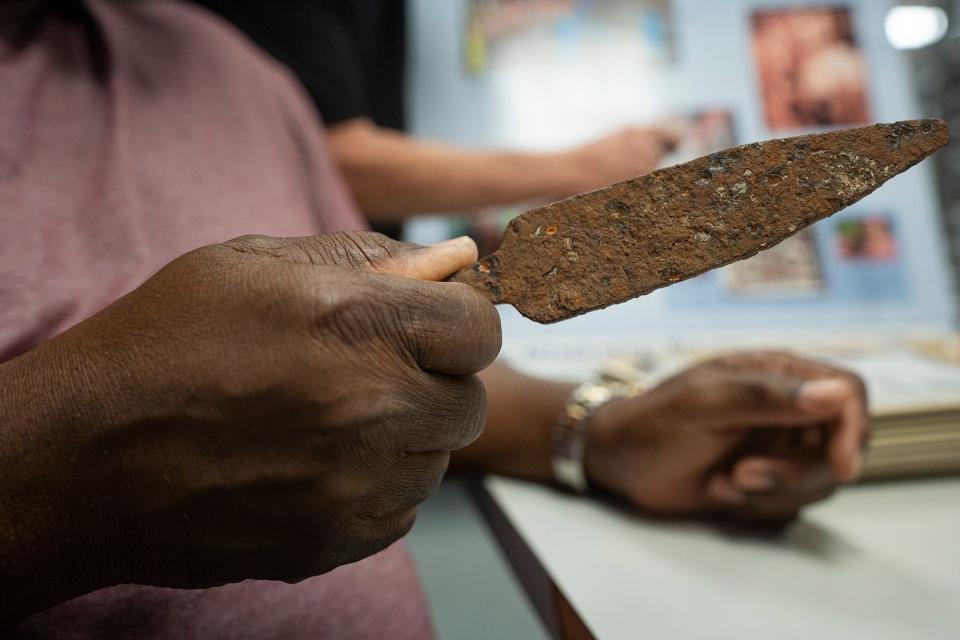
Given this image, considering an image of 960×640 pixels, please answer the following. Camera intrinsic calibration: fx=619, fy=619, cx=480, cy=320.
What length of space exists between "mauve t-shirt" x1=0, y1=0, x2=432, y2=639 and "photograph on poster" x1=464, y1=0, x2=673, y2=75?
0.89 metres

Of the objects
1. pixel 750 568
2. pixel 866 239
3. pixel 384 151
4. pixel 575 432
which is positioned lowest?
pixel 750 568

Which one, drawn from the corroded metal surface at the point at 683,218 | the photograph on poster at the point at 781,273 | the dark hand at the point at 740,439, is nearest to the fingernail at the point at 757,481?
the dark hand at the point at 740,439

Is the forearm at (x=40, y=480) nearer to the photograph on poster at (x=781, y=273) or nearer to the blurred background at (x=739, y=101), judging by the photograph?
the blurred background at (x=739, y=101)

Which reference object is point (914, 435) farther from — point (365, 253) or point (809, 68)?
point (809, 68)

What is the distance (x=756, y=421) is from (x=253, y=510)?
53cm

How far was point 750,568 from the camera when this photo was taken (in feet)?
2.05

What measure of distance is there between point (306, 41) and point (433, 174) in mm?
345

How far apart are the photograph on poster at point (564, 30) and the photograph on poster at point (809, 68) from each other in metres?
0.27

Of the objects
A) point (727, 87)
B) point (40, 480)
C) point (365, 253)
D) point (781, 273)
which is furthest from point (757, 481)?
point (727, 87)

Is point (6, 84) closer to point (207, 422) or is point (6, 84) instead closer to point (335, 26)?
point (207, 422)

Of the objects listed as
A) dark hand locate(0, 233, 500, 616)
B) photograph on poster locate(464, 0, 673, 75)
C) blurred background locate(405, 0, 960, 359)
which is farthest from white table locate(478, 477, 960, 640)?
photograph on poster locate(464, 0, 673, 75)

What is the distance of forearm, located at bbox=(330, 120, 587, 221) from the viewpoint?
1256 millimetres

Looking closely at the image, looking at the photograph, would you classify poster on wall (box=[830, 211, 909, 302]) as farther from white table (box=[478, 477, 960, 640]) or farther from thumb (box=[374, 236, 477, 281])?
thumb (box=[374, 236, 477, 281])

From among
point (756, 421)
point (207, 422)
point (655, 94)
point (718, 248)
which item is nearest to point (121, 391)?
point (207, 422)
